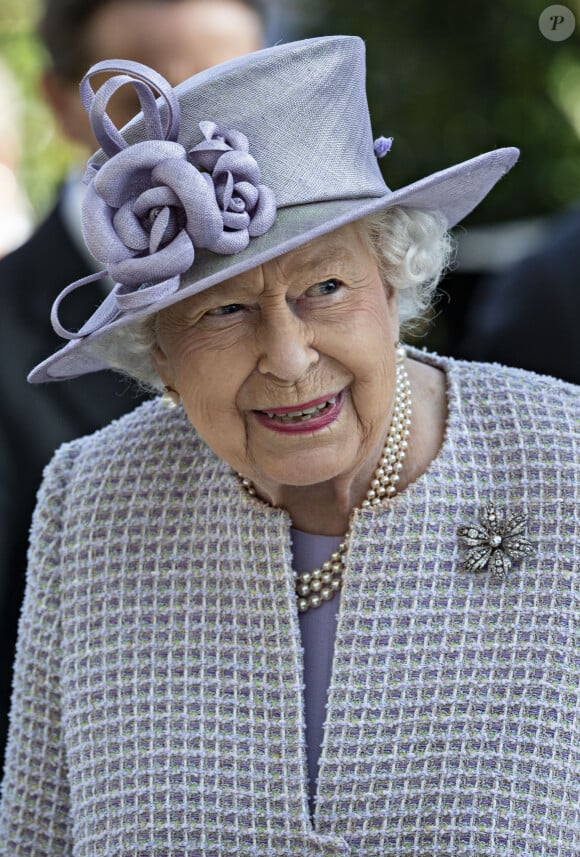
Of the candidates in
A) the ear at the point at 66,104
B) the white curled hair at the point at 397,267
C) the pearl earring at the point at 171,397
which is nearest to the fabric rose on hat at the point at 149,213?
the white curled hair at the point at 397,267

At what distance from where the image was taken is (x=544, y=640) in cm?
209

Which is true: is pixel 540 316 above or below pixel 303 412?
below

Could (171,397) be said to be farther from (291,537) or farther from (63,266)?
(63,266)

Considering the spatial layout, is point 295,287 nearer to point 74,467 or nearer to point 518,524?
point 518,524

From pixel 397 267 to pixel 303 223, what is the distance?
0.26 metres

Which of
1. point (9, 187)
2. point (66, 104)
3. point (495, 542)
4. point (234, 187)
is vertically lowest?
point (9, 187)

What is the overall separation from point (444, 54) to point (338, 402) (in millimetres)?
4227

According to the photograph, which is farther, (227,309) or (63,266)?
(63,266)

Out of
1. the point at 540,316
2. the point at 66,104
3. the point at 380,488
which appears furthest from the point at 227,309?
the point at 540,316

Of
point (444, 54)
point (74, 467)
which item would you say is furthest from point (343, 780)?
point (444, 54)

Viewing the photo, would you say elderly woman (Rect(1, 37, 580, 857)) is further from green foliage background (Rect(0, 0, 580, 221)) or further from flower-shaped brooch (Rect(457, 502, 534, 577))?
green foliage background (Rect(0, 0, 580, 221))

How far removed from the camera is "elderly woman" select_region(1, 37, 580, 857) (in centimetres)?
195

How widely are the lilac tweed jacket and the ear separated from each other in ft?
5.01

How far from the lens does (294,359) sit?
1.95 meters
